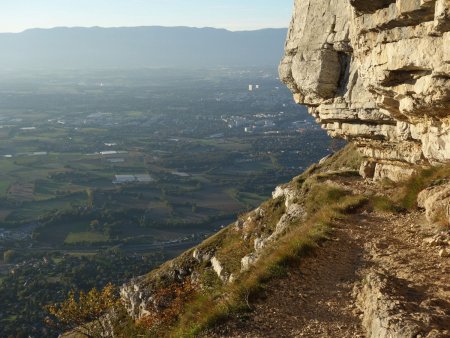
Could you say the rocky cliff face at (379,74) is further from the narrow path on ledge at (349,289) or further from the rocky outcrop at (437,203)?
the narrow path on ledge at (349,289)

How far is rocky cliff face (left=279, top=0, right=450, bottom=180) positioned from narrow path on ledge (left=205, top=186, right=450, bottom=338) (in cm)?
238

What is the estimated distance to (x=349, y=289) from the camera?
10633mm

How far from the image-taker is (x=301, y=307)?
10.4 metres

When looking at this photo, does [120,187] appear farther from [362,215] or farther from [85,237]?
[362,215]

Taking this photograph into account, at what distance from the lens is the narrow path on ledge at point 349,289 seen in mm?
8875

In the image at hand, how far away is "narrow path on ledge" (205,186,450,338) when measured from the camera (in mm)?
8875

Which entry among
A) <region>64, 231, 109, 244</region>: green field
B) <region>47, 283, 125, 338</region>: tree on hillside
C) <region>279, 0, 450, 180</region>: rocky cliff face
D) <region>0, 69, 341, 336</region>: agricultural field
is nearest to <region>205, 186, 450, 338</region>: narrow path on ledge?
<region>279, 0, 450, 180</region>: rocky cliff face

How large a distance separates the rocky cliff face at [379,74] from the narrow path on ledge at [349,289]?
7.81 ft

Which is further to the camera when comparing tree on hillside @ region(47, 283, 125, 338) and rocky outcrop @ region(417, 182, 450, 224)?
tree on hillside @ region(47, 283, 125, 338)

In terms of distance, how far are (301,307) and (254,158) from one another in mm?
116589

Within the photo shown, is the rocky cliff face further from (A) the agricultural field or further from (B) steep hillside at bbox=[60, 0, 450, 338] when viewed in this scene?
(A) the agricultural field

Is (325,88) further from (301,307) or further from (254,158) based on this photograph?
(254,158)

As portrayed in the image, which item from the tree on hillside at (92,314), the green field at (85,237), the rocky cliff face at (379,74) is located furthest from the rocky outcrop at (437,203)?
the green field at (85,237)

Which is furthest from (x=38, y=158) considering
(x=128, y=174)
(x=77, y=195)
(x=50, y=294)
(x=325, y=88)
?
(x=325, y=88)
